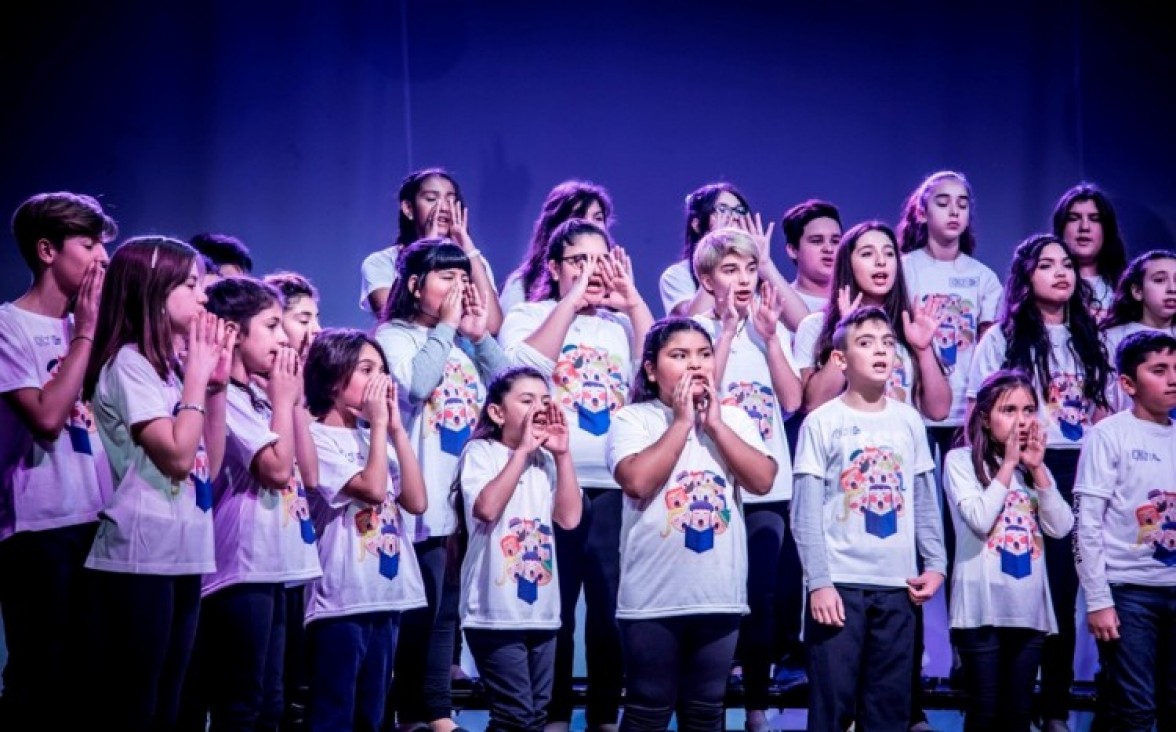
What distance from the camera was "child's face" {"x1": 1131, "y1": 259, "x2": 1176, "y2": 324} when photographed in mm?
4758

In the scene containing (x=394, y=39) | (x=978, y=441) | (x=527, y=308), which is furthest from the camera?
(x=394, y=39)

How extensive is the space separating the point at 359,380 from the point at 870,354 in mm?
1529

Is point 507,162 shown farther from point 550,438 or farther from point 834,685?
point 834,685

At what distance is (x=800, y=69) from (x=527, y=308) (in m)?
2.16

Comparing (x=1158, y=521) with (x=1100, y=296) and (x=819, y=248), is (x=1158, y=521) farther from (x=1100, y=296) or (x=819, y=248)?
(x=819, y=248)

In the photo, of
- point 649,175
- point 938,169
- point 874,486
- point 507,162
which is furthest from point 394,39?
point 874,486

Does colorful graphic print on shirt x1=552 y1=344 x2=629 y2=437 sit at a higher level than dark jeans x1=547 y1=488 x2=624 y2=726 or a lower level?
higher

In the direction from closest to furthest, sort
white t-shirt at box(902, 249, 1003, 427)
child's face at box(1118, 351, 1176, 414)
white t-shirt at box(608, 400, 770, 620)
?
white t-shirt at box(608, 400, 770, 620) < child's face at box(1118, 351, 1176, 414) < white t-shirt at box(902, 249, 1003, 427)

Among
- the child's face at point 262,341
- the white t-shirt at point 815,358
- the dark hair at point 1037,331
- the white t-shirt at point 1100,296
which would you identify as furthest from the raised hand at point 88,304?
the white t-shirt at point 1100,296

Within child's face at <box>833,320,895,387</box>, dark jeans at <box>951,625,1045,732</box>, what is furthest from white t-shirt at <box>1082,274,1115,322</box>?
dark jeans at <box>951,625,1045,732</box>

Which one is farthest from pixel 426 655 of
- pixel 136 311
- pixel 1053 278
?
pixel 1053 278

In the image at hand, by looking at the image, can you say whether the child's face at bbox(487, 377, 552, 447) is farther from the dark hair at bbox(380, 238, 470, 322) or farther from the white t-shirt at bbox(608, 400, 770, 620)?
the dark hair at bbox(380, 238, 470, 322)

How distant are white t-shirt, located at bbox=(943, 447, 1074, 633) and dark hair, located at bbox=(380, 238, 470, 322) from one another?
1.73 m

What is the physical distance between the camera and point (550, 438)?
3.83m
